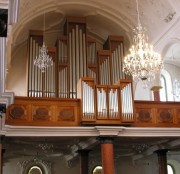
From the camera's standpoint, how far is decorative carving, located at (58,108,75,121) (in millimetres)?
11719

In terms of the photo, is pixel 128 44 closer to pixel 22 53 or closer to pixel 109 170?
pixel 22 53

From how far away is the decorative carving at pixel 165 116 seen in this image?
12498 millimetres

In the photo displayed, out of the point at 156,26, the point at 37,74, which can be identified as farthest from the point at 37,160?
the point at 156,26

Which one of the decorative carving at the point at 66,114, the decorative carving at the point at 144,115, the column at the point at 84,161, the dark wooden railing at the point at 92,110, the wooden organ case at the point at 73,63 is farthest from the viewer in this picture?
the wooden organ case at the point at 73,63

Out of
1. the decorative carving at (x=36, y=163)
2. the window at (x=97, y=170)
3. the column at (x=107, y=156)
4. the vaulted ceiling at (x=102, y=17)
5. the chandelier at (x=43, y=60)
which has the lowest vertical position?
the window at (x=97, y=170)

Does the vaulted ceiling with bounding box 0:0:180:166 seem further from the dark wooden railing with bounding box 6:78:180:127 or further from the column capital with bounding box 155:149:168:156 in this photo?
the dark wooden railing with bounding box 6:78:180:127

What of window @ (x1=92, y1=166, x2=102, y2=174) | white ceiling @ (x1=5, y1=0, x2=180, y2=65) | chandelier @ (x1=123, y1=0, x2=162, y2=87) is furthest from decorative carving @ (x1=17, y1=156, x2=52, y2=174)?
chandelier @ (x1=123, y1=0, x2=162, y2=87)

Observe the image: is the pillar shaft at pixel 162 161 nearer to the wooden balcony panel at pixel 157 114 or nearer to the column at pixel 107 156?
the wooden balcony panel at pixel 157 114

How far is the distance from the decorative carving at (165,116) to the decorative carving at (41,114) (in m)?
3.67

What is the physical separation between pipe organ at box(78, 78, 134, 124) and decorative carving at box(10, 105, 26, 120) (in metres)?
1.79

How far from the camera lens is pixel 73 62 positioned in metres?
15.6

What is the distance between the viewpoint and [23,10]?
14.5 metres

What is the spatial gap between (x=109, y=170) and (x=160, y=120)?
94.8 inches

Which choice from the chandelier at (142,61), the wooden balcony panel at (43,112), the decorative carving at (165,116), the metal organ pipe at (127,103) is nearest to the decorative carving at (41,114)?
the wooden balcony panel at (43,112)
